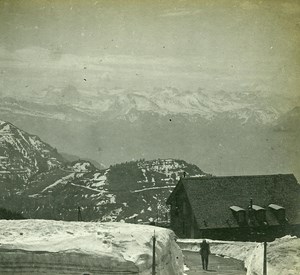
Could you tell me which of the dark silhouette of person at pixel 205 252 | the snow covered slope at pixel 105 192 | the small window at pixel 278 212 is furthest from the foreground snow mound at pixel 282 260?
the small window at pixel 278 212

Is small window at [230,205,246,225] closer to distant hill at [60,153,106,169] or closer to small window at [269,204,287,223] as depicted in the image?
small window at [269,204,287,223]

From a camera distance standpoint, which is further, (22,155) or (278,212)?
(22,155)

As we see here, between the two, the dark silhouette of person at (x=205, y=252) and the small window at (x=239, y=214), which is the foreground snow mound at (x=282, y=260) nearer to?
the dark silhouette of person at (x=205, y=252)

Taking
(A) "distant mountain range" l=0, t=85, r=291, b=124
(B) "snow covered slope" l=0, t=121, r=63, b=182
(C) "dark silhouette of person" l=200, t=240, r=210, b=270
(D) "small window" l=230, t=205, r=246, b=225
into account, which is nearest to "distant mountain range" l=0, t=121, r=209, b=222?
(B) "snow covered slope" l=0, t=121, r=63, b=182

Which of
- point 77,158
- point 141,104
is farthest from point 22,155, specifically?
point 141,104

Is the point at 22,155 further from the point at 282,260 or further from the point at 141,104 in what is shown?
the point at 282,260

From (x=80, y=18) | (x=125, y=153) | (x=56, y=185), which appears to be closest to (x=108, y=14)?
(x=80, y=18)

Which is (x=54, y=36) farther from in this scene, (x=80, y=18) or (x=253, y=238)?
(x=253, y=238)
